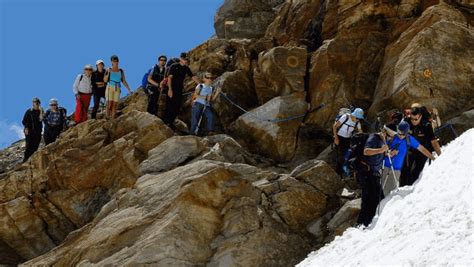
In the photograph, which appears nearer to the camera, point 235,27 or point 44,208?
point 44,208

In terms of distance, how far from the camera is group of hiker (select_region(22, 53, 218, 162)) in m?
25.3

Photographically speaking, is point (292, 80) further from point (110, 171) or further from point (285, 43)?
point (110, 171)

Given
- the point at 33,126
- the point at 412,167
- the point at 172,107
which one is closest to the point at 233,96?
the point at 172,107

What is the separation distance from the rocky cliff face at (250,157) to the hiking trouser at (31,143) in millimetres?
2582

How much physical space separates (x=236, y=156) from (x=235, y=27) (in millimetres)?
19343

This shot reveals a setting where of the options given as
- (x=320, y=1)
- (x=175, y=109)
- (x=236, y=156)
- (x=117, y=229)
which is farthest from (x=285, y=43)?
(x=117, y=229)

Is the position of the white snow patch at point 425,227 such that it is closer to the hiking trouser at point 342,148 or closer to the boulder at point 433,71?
the hiking trouser at point 342,148

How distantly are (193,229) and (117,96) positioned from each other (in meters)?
10.7

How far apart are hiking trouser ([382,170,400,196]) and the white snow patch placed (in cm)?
81

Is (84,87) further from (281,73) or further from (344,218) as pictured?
(344,218)

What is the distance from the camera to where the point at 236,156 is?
75.4 feet

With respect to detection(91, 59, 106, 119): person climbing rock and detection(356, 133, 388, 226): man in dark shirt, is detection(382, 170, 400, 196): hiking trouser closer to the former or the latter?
detection(356, 133, 388, 226): man in dark shirt

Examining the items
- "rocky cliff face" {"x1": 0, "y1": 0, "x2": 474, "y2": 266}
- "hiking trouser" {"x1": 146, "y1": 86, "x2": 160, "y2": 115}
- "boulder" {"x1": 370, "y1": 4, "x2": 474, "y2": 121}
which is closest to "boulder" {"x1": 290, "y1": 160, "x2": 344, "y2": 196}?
"rocky cliff face" {"x1": 0, "y1": 0, "x2": 474, "y2": 266}

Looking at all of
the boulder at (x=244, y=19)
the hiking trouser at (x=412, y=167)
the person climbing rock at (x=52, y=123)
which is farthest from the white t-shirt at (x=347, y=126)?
the boulder at (x=244, y=19)
